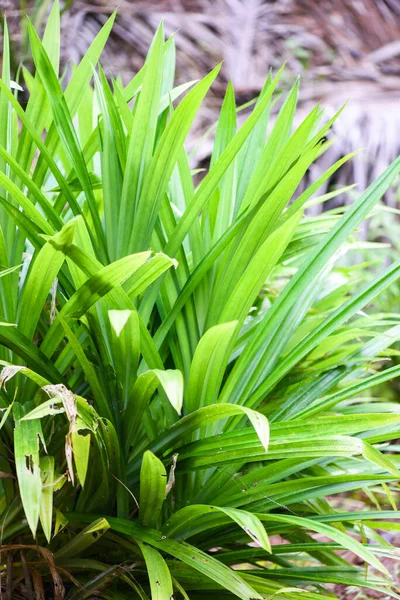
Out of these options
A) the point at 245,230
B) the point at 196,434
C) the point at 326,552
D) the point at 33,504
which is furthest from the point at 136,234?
the point at 326,552

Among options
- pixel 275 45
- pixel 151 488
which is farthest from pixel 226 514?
pixel 275 45

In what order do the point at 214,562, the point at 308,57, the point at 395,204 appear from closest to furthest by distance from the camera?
the point at 214,562 → the point at 395,204 → the point at 308,57

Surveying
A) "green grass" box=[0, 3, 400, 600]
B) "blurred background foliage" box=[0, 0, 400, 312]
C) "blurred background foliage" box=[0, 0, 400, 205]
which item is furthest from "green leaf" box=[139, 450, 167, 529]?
"blurred background foliage" box=[0, 0, 400, 205]

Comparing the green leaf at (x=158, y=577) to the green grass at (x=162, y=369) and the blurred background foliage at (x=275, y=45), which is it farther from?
the blurred background foliage at (x=275, y=45)

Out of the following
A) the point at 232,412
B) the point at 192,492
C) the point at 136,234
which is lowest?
the point at 192,492

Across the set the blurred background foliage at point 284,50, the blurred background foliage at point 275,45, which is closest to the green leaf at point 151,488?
the blurred background foliage at point 284,50

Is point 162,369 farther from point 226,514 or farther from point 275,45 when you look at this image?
point 275,45

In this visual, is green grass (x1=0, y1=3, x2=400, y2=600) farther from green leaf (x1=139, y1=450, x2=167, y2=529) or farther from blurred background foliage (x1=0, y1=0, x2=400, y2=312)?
blurred background foliage (x1=0, y1=0, x2=400, y2=312)

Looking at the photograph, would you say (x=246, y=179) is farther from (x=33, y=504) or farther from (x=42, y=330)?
(x=33, y=504)
